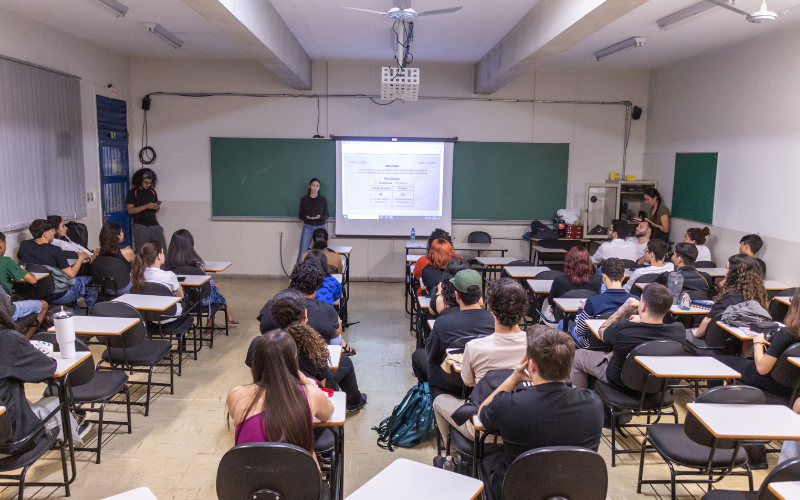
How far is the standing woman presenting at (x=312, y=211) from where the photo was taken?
8.20 m

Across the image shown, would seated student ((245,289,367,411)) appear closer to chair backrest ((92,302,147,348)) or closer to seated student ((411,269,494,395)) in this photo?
seated student ((411,269,494,395))

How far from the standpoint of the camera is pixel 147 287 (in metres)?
4.38

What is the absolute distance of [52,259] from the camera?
530 cm

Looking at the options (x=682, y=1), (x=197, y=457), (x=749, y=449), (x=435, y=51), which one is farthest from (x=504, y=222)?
(x=197, y=457)

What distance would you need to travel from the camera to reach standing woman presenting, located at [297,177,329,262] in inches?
323

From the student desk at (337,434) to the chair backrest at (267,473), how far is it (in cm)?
40

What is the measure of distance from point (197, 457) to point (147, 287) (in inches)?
63.1

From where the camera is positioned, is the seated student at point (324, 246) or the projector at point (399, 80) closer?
the seated student at point (324, 246)

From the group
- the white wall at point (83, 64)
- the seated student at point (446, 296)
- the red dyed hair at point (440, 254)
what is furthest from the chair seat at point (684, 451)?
the white wall at point (83, 64)

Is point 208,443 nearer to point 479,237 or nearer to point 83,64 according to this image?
point 479,237

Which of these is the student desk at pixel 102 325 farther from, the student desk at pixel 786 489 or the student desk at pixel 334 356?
the student desk at pixel 786 489

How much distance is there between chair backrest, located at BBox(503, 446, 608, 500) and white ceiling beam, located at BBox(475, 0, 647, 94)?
3.12m

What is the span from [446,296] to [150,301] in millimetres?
2250

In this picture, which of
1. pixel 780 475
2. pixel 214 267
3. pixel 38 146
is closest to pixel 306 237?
pixel 214 267
